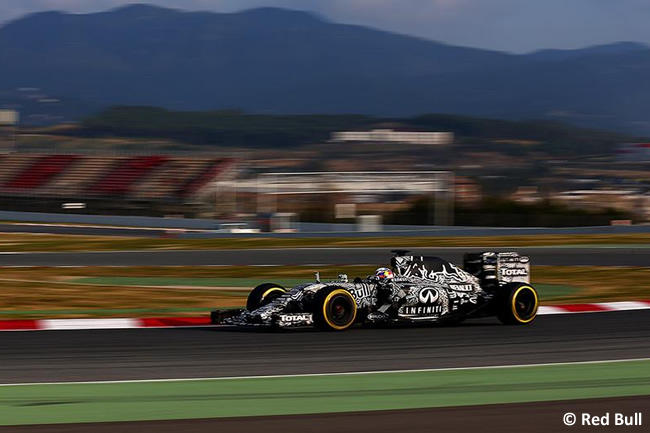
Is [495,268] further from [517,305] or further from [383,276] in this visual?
[383,276]

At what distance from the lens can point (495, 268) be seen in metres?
14.3

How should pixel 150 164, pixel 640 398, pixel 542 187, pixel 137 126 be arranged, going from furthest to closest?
pixel 137 126 → pixel 542 187 → pixel 150 164 → pixel 640 398

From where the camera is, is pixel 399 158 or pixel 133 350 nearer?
pixel 133 350

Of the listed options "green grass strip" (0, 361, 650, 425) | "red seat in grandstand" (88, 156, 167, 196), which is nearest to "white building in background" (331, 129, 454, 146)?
"red seat in grandstand" (88, 156, 167, 196)

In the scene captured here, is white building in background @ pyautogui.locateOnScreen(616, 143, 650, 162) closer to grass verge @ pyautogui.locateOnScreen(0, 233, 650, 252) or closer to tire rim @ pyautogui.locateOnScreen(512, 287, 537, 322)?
grass verge @ pyautogui.locateOnScreen(0, 233, 650, 252)

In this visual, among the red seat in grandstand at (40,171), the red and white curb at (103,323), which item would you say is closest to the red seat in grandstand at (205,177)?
the red seat in grandstand at (40,171)

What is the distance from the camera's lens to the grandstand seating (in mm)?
71188

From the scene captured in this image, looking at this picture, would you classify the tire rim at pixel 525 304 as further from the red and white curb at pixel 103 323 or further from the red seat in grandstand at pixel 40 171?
the red seat in grandstand at pixel 40 171

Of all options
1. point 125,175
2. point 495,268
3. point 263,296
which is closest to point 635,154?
point 125,175

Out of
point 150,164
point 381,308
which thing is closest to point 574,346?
point 381,308

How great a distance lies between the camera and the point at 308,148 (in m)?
157

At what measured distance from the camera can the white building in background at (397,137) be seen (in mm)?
147250

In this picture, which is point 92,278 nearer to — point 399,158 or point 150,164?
point 150,164

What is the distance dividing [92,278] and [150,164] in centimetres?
5360
